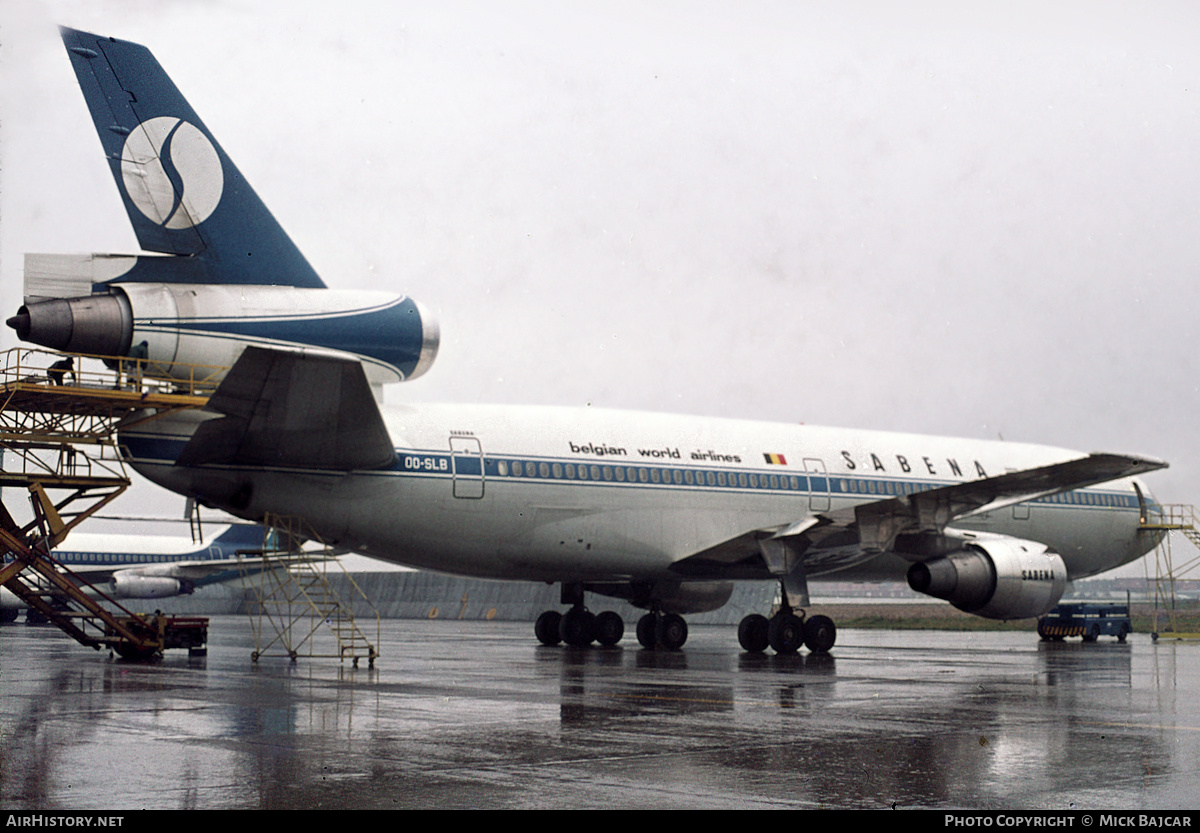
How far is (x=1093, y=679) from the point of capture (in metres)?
16.8

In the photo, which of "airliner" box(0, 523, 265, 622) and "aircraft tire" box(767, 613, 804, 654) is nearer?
"aircraft tire" box(767, 613, 804, 654)

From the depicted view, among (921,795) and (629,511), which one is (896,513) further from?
(921,795)

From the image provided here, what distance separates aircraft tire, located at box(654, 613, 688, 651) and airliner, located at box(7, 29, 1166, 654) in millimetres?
49

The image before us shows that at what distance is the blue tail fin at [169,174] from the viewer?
1673cm

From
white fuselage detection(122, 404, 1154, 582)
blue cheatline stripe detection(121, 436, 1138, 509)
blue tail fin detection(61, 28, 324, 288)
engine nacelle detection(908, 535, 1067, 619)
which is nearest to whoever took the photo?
blue tail fin detection(61, 28, 324, 288)

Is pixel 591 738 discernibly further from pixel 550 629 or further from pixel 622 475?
pixel 550 629

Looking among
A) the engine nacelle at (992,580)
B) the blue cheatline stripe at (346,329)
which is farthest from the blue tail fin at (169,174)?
the engine nacelle at (992,580)

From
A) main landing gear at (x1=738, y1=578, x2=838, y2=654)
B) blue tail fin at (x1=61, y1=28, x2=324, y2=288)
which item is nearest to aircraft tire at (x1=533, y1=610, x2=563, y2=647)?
main landing gear at (x1=738, y1=578, x2=838, y2=654)

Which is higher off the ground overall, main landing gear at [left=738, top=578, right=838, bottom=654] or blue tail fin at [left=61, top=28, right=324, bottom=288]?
blue tail fin at [left=61, top=28, right=324, bottom=288]

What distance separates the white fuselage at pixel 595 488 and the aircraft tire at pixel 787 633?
143 centimetres

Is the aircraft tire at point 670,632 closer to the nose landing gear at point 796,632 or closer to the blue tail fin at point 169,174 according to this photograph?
the nose landing gear at point 796,632

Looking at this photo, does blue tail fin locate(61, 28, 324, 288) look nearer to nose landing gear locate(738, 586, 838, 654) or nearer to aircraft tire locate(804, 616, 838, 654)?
nose landing gear locate(738, 586, 838, 654)

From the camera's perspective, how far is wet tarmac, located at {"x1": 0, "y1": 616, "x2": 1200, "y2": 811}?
6.58 m

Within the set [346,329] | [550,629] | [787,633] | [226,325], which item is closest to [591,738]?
[346,329]
